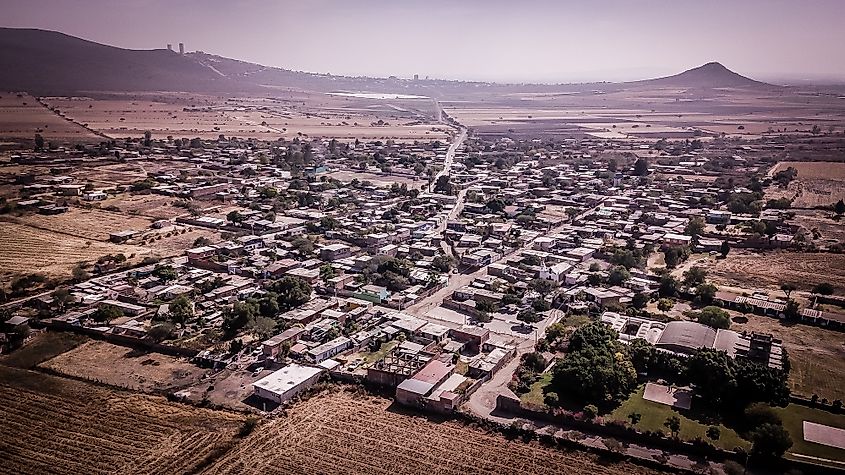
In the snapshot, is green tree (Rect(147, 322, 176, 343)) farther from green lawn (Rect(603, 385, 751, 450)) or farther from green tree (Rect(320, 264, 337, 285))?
green lawn (Rect(603, 385, 751, 450))

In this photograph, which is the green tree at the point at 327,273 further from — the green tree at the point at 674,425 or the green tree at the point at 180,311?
the green tree at the point at 674,425

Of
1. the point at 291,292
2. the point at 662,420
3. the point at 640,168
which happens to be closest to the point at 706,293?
the point at 662,420

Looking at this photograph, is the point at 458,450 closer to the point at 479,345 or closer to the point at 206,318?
the point at 479,345

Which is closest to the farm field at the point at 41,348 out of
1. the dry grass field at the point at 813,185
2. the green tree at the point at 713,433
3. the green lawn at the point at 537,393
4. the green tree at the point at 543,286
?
the green lawn at the point at 537,393

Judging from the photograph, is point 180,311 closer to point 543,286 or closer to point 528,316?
point 528,316

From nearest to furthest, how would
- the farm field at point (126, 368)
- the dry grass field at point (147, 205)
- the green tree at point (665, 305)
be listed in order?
1. the farm field at point (126, 368)
2. the green tree at point (665, 305)
3. the dry grass field at point (147, 205)

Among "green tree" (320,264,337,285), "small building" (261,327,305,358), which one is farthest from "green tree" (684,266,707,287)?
"small building" (261,327,305,358)

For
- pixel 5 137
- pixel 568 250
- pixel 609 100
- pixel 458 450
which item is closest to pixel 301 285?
pixel 458 450
